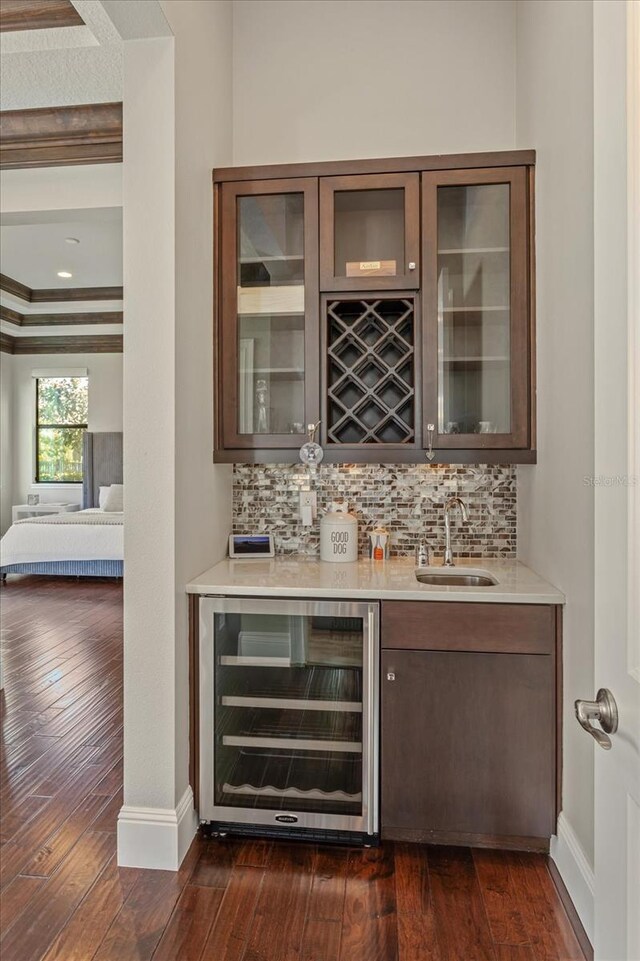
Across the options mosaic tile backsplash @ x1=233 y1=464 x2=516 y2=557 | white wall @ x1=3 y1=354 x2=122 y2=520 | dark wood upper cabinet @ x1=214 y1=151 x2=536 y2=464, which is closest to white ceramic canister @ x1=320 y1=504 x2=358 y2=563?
mosaic tile backsplash @ x1=233 y1=464 x2=516 y2=557

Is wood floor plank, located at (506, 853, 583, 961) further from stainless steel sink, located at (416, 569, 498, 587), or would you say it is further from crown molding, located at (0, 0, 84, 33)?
crown molding, located at (0, 0, 84, 33)

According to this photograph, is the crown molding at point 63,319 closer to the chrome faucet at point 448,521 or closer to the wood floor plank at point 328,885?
the chrome faucet at point 448,521

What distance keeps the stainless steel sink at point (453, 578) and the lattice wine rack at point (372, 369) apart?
0.55m

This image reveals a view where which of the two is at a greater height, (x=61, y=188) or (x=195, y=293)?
(x=61, y=188)

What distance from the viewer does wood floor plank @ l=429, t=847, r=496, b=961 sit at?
4.93 feet

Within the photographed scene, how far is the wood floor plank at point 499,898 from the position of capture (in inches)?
61.0

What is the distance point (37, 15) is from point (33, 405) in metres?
6.42

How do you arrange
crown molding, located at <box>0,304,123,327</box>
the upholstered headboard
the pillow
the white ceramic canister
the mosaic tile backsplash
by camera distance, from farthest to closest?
the upholstered headboard → crown molding, located at <box>0,304,123,327</box> → the pillow → the mosaic tile backsplash → the white ceramic canister

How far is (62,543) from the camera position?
5.98m

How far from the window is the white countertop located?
6599 mm

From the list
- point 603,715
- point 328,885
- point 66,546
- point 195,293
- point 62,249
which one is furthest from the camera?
point 66,546

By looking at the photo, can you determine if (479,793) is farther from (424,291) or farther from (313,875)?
(424,291)

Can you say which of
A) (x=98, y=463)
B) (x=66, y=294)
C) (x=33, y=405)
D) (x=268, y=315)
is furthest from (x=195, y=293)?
(x=33, y=405)

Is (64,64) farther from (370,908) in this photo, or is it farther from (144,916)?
(370,908)
